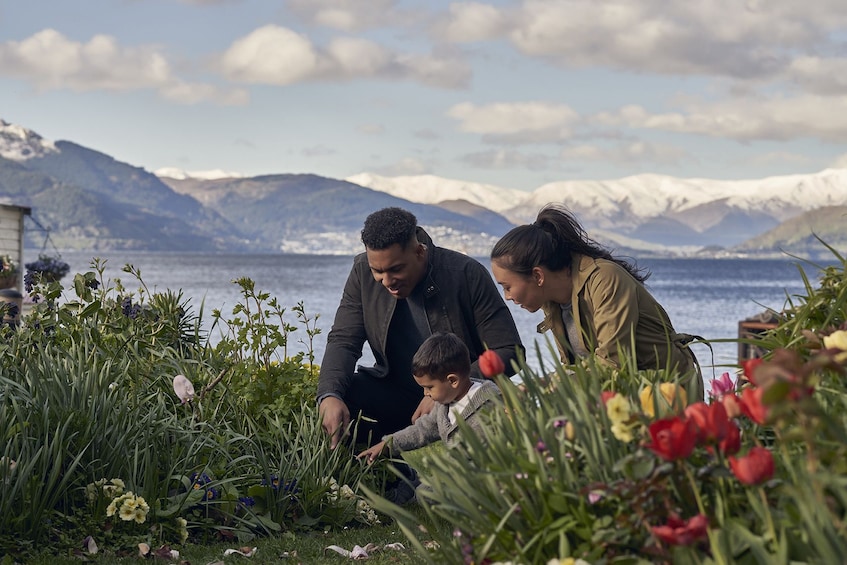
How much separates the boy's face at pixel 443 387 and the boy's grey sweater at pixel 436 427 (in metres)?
0.09

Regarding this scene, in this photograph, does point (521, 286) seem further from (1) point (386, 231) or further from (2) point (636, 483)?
(2) point (636, 483)

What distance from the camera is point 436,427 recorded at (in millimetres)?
5086

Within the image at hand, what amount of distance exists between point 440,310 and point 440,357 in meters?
0.84

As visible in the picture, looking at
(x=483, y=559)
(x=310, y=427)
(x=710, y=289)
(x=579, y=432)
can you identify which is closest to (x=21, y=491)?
(x=310, y=427)

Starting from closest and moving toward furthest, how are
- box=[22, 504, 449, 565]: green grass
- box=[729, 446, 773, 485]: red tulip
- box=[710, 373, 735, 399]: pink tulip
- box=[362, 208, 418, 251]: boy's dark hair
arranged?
1. box=[729, 446, 773, 485]: red tulip
2. box=[710, 373, 735, 399]: pink tulip
3. box=[22, 504, 449, 565]: green grass
4. box=[362, 208, 418, 251]: boy's dark hair

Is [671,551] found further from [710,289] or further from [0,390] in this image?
[710,289]

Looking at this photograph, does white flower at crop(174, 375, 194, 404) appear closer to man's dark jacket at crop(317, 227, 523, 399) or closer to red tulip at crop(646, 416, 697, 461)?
man's dark jacket at crop(317, 227, 523, 399)

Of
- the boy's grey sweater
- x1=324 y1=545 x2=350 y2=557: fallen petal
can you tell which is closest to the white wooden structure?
the boy's grey sweater

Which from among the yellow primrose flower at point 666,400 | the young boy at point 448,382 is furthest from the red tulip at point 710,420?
the young boy at point 448,382

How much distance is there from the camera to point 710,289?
88.4m

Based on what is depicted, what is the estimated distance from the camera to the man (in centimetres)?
541

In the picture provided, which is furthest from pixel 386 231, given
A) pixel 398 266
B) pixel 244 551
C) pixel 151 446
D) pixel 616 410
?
pixel 616 410

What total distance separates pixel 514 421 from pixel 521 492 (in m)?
0.24

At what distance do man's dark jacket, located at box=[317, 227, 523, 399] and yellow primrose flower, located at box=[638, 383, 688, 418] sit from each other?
2787 millimetres
